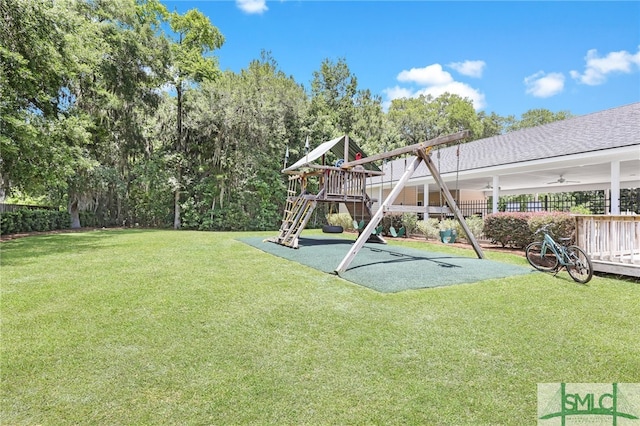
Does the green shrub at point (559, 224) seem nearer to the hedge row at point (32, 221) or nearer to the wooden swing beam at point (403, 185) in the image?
the wooden swing beam at point (403, 185)

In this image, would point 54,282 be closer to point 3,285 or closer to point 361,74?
point 3,285

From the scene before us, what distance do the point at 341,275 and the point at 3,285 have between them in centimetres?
515

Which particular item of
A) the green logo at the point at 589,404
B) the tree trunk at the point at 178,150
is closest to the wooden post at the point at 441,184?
the green logo at the point at 589,404

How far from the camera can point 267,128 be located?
64.6 ft

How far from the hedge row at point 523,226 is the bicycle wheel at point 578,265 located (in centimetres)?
198

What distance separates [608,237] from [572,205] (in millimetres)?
18513

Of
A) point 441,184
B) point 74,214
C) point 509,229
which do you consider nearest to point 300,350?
point 441,184

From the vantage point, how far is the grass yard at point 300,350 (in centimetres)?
214

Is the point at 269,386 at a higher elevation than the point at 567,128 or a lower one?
lower

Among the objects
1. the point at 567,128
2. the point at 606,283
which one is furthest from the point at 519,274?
the point at 567,128

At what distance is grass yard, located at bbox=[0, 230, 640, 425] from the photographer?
2145 millimetres

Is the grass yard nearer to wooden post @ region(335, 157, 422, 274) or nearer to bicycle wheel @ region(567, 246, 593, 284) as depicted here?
bicycle wheel @ region(567, 246, 593, 284)

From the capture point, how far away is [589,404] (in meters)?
2.28

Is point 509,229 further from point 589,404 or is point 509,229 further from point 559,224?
point 589,404
